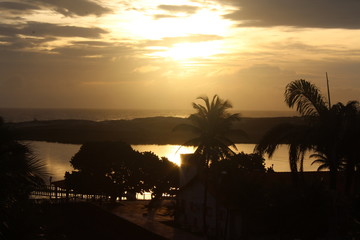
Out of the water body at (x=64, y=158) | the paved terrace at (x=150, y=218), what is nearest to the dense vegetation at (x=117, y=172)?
the paved terrace at (x=150, y=218)

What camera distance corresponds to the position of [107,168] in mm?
50031

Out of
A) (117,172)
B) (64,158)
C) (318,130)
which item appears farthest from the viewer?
(64,158)

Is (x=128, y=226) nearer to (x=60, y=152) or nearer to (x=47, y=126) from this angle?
(x=60, y=152)

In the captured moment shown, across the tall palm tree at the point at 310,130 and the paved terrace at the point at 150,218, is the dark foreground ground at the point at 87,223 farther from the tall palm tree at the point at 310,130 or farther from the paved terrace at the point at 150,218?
the tall palm tree at the point at 310,130

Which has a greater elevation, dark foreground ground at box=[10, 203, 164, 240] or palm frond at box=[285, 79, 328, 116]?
palm frond at box=[285, 79, 328, 116]

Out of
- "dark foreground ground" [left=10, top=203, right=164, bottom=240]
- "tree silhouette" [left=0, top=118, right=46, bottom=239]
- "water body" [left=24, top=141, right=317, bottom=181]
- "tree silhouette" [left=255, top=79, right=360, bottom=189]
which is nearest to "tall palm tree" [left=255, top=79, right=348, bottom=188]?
"tree silhouette" [left=255, top=79, right=360, bottom=189]

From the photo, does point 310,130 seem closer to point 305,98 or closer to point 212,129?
point 305,98

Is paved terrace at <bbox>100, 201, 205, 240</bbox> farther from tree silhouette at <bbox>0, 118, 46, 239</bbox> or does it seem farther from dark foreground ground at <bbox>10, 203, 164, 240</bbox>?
tree silhouette at <bbox>0, 118, 46, 239</bbox>

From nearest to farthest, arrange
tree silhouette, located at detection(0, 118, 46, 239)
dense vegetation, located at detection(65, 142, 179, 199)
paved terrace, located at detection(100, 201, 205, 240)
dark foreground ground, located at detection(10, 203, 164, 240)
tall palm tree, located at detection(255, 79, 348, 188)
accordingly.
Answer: tree silhouette, located at detection(0, 118, 46, 239)
tall palm tree, located at detection(255, 79, 348, 188)
dark foreground ground, located at detection(10, 203, 164, 240)
paved terrace, located at detection(100, 201, 205, 240)
dense vegetation, located at detection(65, 142, 179, 199)

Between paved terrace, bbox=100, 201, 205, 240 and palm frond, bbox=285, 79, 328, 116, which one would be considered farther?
paved terrace, bbox=100, 201, 205, 240

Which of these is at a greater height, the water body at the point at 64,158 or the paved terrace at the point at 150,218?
the water body at the point at 64,158

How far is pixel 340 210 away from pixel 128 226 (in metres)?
14.1

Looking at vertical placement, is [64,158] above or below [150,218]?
above

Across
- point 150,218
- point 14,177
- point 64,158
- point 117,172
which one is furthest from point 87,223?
point 64,158
